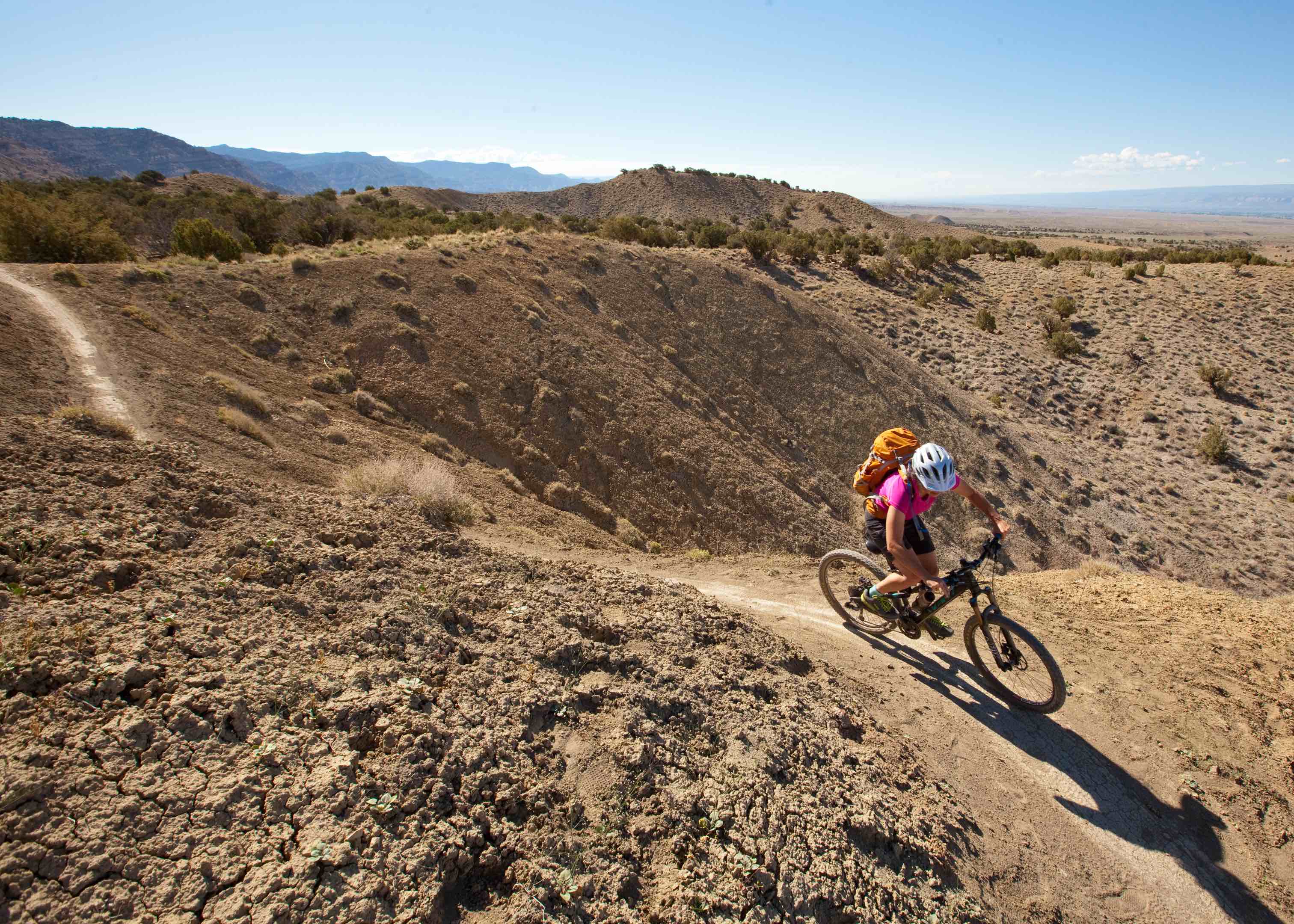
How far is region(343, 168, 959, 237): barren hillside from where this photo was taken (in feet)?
189

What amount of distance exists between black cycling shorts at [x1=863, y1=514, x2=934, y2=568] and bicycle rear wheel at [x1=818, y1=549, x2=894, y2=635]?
69 cm

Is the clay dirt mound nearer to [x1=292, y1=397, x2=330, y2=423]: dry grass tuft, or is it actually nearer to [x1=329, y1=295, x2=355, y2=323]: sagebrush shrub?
[x1=292, y1=397, x2=330, y2=423]: dry grass tuft

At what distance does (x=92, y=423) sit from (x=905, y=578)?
831 cm

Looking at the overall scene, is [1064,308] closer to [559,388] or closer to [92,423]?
[559,388]

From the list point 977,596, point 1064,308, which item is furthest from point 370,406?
point 1064,308

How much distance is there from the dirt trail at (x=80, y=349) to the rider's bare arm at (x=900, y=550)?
357 inches

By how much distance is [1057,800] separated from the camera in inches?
175

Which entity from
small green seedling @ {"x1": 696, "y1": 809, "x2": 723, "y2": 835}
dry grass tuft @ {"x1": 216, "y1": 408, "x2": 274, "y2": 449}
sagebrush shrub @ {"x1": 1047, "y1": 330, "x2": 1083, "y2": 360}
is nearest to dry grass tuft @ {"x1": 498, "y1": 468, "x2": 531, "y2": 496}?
dry grass tuft @ {"x1": 216, "y1": 408, "x2": 274, "y2": 449}

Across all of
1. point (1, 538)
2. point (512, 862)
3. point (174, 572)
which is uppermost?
point (1, 538)

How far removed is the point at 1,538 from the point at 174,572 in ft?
3.18

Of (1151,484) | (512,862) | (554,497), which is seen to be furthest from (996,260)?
(512,862)

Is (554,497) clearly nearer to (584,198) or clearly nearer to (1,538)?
(1,538)

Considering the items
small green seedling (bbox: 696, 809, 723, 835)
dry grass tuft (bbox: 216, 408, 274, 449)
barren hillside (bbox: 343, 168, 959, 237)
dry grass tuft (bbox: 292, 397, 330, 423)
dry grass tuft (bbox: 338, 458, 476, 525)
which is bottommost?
small green seedling (bbox: 696, 809, 723, 835)

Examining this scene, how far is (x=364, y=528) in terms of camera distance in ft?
19.0
